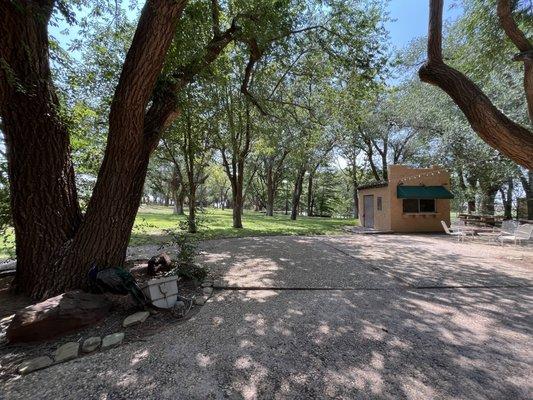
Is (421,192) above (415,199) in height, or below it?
above

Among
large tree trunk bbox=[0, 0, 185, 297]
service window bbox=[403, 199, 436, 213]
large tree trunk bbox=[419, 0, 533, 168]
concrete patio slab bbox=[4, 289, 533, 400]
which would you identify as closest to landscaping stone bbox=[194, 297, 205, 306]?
concrete patio slab bbox=[4, 289, 533, 400]

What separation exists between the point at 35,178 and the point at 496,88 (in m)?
16.4

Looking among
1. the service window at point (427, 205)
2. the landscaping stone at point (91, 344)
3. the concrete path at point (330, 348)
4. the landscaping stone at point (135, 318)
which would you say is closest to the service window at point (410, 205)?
the service window at point (427, 205)

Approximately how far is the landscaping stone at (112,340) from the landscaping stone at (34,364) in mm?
433

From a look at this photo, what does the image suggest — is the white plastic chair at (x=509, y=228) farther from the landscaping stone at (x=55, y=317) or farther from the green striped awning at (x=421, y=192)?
the landscaping stone at (x=55, y=317)

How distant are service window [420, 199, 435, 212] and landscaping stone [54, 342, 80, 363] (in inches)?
583

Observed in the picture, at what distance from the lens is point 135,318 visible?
127 inches

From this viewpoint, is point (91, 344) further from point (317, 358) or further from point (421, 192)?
point (421, 192)

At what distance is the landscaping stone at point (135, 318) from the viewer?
10.4 ft

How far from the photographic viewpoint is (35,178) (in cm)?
388

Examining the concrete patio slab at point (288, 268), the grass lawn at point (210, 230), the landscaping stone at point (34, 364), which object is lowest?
the landscaping stone at point (34, 364)

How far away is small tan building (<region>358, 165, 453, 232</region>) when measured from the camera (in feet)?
44.4

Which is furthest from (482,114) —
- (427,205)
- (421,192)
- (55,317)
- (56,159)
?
(427,205)

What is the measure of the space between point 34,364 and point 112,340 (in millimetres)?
609
